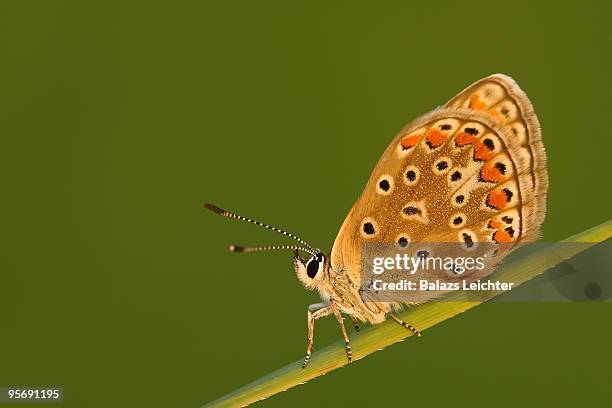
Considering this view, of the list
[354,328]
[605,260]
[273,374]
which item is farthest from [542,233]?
[273,374]

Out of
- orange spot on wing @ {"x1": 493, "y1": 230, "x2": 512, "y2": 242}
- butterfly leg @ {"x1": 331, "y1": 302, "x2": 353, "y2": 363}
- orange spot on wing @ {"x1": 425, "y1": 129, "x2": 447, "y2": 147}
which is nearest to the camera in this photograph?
butterfly leg @ {"x1": 331, "y1": 302, "x2": 353, "y2": 363}

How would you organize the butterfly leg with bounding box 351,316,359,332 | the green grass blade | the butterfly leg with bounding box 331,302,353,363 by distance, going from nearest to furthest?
the green grass blade
the butterfly leg with bounding box 331,302,353,363
the butterfly leg with bounding box 351,316,359,332

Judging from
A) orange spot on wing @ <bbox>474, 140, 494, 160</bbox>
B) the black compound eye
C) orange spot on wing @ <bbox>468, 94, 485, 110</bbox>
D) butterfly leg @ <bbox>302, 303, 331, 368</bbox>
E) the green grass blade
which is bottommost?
the green grass blade

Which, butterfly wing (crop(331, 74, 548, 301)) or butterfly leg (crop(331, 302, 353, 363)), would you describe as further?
butterfly wing (crop(331, 74, 548, 301))

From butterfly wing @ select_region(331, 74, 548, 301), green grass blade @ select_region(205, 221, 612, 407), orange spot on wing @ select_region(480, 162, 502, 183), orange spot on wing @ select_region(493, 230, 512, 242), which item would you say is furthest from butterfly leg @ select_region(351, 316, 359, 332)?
orange spot on wing @ select_region(480, 162, 502, 183)

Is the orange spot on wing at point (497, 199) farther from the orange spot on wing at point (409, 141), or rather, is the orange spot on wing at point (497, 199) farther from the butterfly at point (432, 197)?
the orange spot on wing at point (409, 141)

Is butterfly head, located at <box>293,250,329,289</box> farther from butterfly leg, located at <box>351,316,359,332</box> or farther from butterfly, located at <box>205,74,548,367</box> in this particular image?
butterfly leg, located at <box>351,316,359,332</box>

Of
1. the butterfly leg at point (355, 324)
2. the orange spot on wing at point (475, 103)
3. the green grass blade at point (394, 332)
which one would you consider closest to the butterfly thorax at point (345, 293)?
the butterfly leg at point (355, 324)

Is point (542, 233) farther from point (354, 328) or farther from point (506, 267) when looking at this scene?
point (354, 328)
